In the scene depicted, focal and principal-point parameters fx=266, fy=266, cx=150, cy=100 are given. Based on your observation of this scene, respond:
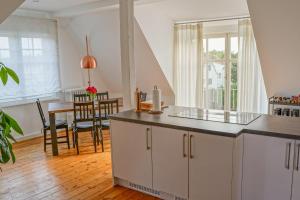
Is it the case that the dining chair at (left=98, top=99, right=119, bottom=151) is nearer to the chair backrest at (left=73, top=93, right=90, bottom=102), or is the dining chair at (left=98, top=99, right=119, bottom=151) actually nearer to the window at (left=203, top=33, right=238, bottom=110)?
the chair backrest at (left=73, top=93, right=90, bottom=102)

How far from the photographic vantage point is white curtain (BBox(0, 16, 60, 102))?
4906 mm

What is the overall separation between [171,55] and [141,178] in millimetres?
3149

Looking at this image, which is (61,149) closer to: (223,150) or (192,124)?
(192,124)

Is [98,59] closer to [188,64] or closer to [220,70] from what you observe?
[188,64]

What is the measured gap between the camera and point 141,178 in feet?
9.74

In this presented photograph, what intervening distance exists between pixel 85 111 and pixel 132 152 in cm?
179

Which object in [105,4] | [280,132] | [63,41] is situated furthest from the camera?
[63,41]

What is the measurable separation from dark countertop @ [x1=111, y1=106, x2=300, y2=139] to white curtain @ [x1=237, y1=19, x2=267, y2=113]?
2.13m

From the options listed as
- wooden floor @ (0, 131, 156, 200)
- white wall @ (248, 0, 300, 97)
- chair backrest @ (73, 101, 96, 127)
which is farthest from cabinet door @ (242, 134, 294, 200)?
chair backrest @ (73, 101, 96, 127)


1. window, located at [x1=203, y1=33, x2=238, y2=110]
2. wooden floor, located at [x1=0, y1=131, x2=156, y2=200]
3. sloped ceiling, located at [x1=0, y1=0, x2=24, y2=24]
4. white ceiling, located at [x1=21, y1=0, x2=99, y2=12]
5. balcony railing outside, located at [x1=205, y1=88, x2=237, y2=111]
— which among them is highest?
white ceiling, located at [x1=21, y1=0, x2=99, y2=12]

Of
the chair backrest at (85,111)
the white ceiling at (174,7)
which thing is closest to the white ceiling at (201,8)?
the white ceiling at (174,7)

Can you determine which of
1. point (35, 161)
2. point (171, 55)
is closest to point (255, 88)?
point (171, 55)

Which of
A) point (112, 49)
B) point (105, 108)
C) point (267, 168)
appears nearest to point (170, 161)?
point (267, 168)

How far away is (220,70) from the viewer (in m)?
5.53
